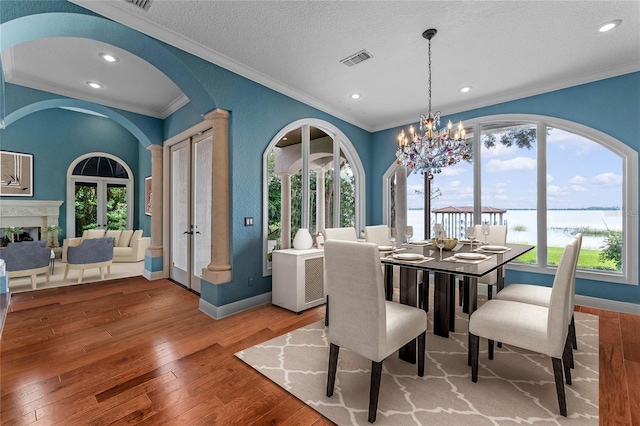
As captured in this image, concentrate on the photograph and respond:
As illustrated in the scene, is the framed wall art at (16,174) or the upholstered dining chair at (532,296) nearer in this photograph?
the upholstered dining chair at (532,296)

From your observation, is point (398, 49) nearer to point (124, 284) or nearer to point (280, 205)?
point (280, 205)

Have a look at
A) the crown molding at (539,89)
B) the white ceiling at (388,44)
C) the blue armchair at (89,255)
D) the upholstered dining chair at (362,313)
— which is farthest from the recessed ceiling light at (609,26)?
the blue armchair at (89,255)

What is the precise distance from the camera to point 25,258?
4.07 metres

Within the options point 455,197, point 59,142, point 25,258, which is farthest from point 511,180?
point 59,142

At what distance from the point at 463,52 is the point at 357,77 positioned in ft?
3.84

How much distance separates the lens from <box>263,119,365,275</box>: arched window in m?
3.74

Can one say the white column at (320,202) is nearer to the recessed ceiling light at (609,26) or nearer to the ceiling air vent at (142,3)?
the ceiling air vent at (142,3)

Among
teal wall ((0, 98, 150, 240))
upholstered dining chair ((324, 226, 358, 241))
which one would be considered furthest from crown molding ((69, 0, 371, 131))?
teal wall ((0, 98, 150, 240))

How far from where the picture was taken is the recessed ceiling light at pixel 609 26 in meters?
2.44

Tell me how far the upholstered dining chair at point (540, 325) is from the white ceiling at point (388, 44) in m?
2.01

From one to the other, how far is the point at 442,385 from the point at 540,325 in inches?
28.9

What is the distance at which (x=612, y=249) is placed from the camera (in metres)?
3.40

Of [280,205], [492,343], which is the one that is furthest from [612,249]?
[280,205]

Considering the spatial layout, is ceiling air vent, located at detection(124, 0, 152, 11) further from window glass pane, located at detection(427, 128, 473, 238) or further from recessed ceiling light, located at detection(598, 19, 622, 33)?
window glass pane, located at detection(427, 128, 473, 238)
